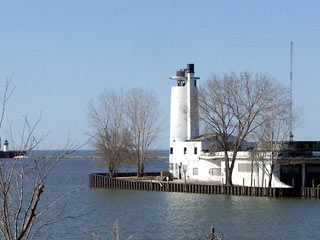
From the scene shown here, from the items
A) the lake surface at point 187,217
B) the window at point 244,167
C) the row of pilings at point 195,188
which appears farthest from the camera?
the window at point 244,167

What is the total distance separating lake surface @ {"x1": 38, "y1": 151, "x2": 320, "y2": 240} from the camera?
32125mm

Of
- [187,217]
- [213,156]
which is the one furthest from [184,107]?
[187,217]

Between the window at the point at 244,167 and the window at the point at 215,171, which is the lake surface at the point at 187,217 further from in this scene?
the window at the point at 215,171

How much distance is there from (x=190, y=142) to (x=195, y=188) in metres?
8.57

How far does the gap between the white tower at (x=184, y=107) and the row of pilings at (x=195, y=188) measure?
20.6 ft

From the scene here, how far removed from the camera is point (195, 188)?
52.3 meters

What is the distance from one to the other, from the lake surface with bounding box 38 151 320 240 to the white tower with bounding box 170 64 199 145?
9.31 m

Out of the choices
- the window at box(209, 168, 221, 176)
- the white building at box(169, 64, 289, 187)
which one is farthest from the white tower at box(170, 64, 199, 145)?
the window at box(209, 168, 221, 176)

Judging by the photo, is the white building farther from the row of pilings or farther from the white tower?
the row of pilings

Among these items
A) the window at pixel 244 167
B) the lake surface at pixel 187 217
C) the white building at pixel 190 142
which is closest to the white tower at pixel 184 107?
the white building at pixel 190 142

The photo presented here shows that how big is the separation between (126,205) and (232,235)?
15993 millimetres

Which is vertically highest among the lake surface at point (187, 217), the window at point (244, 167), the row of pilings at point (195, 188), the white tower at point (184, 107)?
the white tower at point (184, 107)

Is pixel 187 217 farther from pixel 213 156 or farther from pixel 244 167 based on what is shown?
pixel 213 156

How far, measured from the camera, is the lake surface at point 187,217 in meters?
→ 32.1
